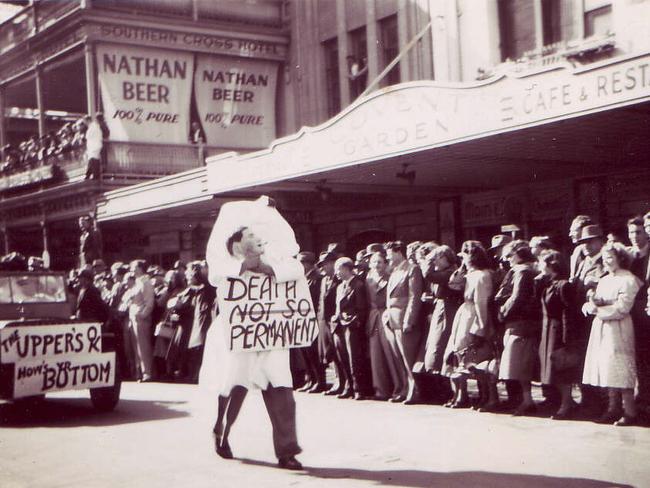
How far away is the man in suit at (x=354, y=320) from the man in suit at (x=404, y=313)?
42 centimetres

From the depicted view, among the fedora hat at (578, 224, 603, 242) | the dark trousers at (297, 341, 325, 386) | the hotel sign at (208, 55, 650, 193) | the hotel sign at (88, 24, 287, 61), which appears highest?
the hotel sign at (88, 24, 287, 61)

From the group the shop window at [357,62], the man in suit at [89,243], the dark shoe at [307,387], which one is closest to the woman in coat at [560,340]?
the dark shoe at [307,387]

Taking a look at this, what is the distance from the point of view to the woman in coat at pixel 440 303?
10258mm

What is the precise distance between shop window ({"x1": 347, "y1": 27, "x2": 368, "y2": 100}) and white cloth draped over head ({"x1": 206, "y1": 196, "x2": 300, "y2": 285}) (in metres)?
12.7

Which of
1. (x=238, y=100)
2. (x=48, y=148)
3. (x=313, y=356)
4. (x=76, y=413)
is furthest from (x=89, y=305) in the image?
(x=48, y=148)

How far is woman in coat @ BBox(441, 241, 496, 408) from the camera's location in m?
9.76

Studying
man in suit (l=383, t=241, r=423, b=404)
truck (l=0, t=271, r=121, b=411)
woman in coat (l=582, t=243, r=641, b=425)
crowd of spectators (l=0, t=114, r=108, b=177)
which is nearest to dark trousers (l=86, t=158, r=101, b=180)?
crowd of spectators (l=0, t=114, r=108, b=177)

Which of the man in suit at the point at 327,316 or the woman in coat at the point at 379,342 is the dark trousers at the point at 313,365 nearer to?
the man in suit at the point at 327,316

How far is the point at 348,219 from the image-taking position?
62.1 feet

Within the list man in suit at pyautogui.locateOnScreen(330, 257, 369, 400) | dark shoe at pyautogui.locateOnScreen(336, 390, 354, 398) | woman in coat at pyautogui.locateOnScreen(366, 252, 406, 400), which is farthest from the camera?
dark shoe at pyautogui.locateOnScreen(336, 390, 354, 398)

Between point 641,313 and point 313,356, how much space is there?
15.5 ft

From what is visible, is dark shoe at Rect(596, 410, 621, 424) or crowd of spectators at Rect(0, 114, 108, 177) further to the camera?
crowd of spectators at Rect(0, 114, 108, 177)

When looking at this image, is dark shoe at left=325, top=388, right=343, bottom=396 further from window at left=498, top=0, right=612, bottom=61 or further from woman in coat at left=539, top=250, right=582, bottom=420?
window at left=498, top=0, right=612, bottom=61

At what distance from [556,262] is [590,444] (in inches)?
84.6
